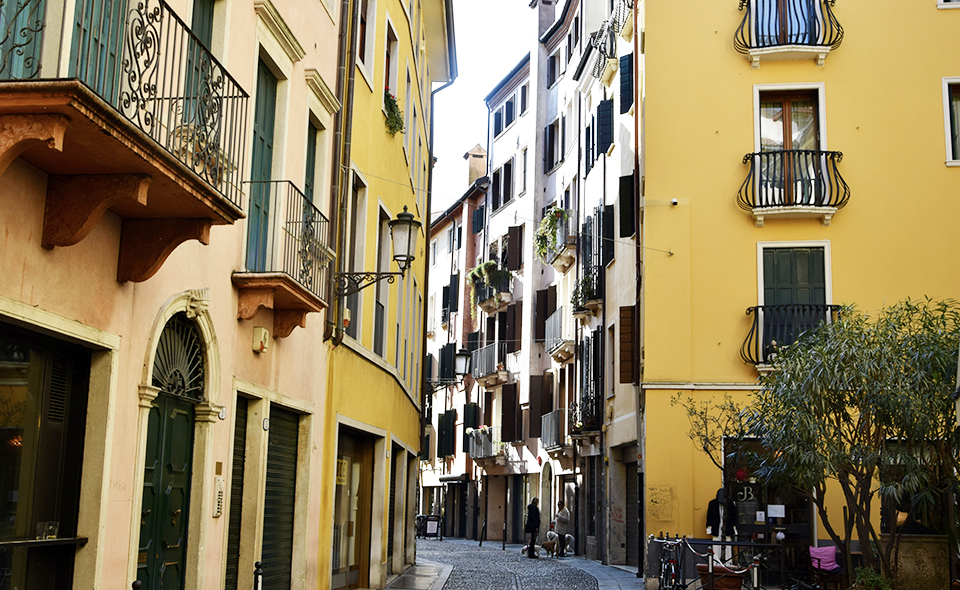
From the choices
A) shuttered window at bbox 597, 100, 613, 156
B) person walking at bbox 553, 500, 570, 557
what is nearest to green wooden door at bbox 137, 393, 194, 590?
shuttered window at bbox 597, 100, 613, 156

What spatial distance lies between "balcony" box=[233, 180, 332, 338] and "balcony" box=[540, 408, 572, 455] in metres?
19.8

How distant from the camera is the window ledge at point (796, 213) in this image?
61.2 feet

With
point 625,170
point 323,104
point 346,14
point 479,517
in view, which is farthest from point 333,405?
point 479,517

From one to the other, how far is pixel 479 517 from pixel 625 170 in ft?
75.7

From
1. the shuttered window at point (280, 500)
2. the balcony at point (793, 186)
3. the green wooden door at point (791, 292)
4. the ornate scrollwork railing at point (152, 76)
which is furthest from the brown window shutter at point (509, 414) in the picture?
the ornate scrollwork railing at point (152, 76)

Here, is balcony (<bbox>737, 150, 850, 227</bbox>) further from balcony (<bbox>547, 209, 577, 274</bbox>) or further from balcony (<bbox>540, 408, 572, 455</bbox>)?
balcony (<bbox>540, 408, 572, 455</bbox>)

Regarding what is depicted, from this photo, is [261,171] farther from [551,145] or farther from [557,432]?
[551,145]

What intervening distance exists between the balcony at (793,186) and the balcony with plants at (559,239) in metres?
11.9

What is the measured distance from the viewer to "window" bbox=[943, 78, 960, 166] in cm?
1905

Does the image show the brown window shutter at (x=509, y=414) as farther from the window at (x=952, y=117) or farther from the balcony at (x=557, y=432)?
the window at (x=952, y=117)

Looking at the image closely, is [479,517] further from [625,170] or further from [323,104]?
[323,104]

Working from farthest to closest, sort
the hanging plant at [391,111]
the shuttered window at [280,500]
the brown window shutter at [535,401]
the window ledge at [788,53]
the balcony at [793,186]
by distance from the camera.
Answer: the brown window shutter at [535,401]
the window ledge at [788,53]
the balcony at [793,186]
the hanging plant at [391,111]
the shuttered window at [280,500]

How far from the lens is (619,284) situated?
23266 mm

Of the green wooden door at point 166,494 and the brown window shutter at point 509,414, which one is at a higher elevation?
the brown window shutter at point 509,414
